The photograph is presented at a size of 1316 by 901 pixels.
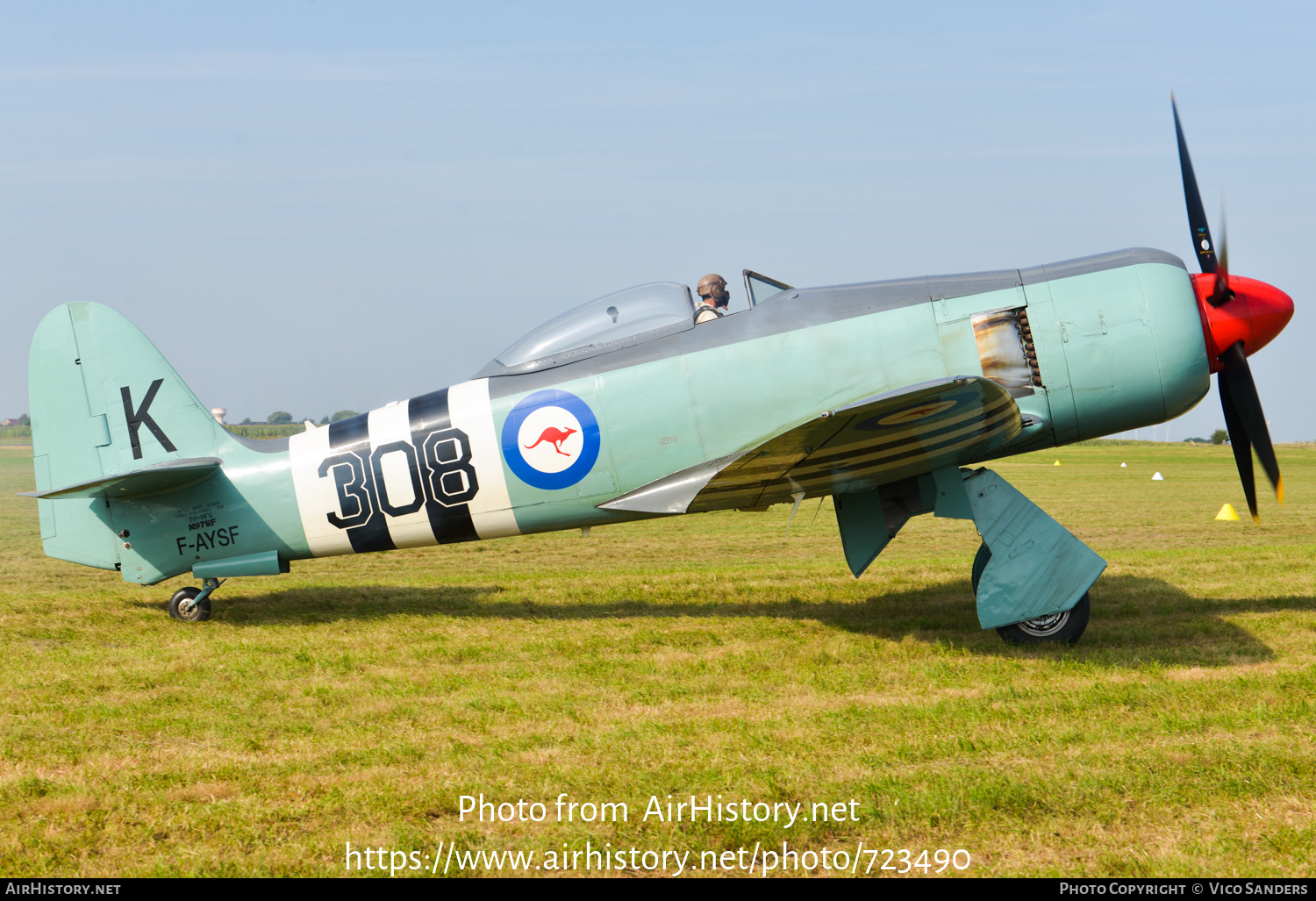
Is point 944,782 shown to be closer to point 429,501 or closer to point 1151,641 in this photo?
point 1151,641

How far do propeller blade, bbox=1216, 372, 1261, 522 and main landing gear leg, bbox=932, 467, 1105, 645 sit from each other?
5.47ft

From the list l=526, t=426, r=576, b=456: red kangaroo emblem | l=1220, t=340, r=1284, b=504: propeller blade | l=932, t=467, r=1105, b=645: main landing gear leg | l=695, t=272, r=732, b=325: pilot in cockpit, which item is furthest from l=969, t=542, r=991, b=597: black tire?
l=526, t=426, r=576, b=456: red kangaroo emblem

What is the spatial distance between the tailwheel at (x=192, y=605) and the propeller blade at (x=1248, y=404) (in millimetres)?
7921

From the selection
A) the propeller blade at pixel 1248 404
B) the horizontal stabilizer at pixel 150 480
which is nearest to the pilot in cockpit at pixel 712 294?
the propeller blade at pixel 1248 404

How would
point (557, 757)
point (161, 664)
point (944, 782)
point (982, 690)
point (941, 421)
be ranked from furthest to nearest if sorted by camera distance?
1. point (161, 664)
2. point (941, 421)
3. point (982, 690)
4. point (557, 757)
5. point (944, 782)

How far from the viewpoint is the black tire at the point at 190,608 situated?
26.1 feet

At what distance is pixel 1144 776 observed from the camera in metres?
4.01

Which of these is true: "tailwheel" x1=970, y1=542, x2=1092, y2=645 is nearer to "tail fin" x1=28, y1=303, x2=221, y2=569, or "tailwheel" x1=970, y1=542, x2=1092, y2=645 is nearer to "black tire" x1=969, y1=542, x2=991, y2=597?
"black tire" x1=969, y1=542, x2=991, y2=597

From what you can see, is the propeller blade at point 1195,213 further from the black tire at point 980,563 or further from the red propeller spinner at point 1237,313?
the black tire at point 980,563

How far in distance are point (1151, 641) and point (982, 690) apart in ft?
5.91

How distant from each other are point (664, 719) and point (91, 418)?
230 inches

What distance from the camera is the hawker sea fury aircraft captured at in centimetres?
643

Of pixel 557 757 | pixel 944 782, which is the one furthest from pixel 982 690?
pixel 557 757

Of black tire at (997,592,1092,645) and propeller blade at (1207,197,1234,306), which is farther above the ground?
propeller blade at (1207,197,1234,306)
